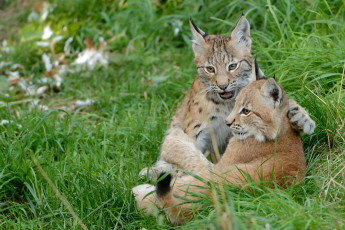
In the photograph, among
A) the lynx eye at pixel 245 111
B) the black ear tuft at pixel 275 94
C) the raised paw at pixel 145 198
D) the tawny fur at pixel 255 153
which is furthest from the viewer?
the lynx eye at pixel 245 111

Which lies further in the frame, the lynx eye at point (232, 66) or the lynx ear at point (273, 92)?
the lynx eye at point (232, 66)

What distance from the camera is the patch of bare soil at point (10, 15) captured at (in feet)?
32.4

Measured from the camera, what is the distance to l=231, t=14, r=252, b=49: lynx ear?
18.9 feet

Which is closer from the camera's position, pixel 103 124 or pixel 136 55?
pixel 103 124

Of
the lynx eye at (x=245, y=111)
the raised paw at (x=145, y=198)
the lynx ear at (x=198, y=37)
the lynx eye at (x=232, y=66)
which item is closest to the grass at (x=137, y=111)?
the raised paw at (x=145, y=198)

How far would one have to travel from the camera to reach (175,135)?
575 centimetres

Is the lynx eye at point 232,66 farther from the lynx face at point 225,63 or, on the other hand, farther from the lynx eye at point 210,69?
the lynx eye at point 210,69

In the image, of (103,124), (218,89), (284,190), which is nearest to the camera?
(284,190)

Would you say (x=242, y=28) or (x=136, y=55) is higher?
(x=242, y=28)

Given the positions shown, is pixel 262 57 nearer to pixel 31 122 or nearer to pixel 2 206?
pixel 31 122

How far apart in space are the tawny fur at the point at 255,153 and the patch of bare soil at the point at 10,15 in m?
6.15

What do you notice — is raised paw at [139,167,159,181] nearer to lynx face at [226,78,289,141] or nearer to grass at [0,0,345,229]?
grass at [0,0,345,229]

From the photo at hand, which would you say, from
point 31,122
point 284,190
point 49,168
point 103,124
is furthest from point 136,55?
point 284,190

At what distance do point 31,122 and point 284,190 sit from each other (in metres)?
3.30
